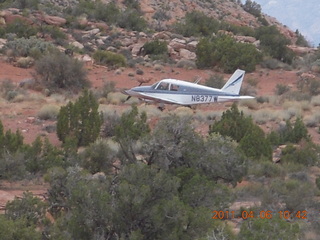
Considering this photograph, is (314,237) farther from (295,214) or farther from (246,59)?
(246,59)

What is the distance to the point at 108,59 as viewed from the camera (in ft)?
113

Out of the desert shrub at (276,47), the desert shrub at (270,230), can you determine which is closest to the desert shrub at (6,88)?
the desert shrub at (270,230)

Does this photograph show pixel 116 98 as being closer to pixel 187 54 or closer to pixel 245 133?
pixel 245 133

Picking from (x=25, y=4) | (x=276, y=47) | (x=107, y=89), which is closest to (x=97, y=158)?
(x=107, y=89)

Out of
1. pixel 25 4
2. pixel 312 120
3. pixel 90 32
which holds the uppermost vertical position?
pixel 25 4

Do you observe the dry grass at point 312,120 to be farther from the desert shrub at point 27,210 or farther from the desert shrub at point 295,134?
the desert shrub at point 27,210

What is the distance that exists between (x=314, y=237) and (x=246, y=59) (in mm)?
29721

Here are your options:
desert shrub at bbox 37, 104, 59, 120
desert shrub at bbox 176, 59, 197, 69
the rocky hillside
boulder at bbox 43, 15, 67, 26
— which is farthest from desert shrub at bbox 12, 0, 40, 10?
desert shrub at bbox 37, 104, 59, 120

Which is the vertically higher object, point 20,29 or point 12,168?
point 20,29

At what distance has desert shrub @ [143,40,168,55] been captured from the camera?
3856 centimetres

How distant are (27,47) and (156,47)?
30.8 ft

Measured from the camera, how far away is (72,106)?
15.9m

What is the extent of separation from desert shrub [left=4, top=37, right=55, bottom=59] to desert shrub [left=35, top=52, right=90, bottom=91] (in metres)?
5.45

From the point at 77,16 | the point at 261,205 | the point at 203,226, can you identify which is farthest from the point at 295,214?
the point at 77,16
